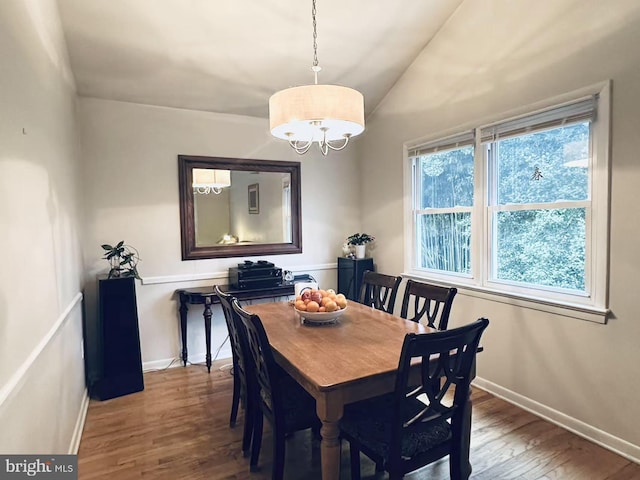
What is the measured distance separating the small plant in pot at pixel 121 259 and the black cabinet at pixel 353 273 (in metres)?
2.08

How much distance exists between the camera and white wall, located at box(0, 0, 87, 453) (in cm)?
134

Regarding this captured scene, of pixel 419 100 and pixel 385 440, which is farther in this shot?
pixel 419 100

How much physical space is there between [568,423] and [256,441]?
1967 mm

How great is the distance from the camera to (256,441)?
214cm

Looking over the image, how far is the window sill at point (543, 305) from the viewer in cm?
233

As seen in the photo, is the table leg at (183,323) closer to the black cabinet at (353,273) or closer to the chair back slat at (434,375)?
the black cabinet at (353,273)

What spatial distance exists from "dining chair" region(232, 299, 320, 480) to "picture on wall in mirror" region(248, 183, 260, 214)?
2.11 meters

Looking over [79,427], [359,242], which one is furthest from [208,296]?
[359,242]

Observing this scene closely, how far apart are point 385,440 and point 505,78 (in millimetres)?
2562

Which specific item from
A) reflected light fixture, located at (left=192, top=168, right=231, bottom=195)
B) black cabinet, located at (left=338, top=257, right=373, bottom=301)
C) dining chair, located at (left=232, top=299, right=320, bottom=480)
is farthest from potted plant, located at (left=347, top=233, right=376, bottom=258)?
dining chair, located at (left=232, top=299, right=320, bottom=480)

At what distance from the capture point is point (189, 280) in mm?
3750

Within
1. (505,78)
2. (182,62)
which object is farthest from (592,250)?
(182,62)

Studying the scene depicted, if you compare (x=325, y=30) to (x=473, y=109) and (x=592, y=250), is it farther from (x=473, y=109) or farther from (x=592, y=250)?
(x=592, y=250)

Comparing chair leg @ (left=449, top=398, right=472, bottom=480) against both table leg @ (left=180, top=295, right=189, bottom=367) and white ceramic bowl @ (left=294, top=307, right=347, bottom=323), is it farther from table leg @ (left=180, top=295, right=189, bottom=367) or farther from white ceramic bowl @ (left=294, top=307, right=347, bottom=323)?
table leg @ (left=180, top=295, right=189, bottom=367)
